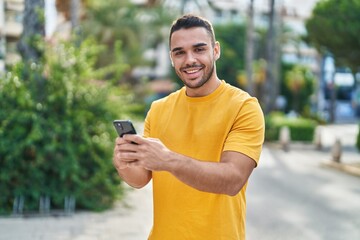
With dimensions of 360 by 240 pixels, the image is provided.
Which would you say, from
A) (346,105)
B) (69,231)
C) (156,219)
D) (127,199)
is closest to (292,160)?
(127,199)

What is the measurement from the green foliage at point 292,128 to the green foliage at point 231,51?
22921mm

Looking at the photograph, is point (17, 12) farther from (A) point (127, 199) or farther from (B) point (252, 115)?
(B) point (252, 115)

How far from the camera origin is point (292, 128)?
77.2 feet

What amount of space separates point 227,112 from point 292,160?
1557 centimetres

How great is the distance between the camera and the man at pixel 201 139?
6.51 feet

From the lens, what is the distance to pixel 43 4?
9234 millimetres

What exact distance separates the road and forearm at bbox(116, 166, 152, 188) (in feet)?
16.2

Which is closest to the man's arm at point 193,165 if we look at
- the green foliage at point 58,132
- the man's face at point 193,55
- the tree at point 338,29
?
the man's face at point 193,55

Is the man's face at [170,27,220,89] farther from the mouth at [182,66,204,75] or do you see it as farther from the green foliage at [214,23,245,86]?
the green foliage at [214,23,245,86]

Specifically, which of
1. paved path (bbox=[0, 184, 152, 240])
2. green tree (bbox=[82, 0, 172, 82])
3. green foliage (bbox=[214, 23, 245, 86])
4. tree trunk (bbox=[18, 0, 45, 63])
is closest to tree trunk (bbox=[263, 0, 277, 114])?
green tree (bbox=[82, 0, 172, 82])

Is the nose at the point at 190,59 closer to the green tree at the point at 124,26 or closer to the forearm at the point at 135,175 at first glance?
the forearm at the point at 135,175

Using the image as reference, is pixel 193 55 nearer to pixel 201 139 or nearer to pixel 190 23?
pixel 190 23

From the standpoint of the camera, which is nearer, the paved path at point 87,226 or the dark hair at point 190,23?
the dark hair at point 190,23

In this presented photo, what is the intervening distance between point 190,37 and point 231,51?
48925mm
